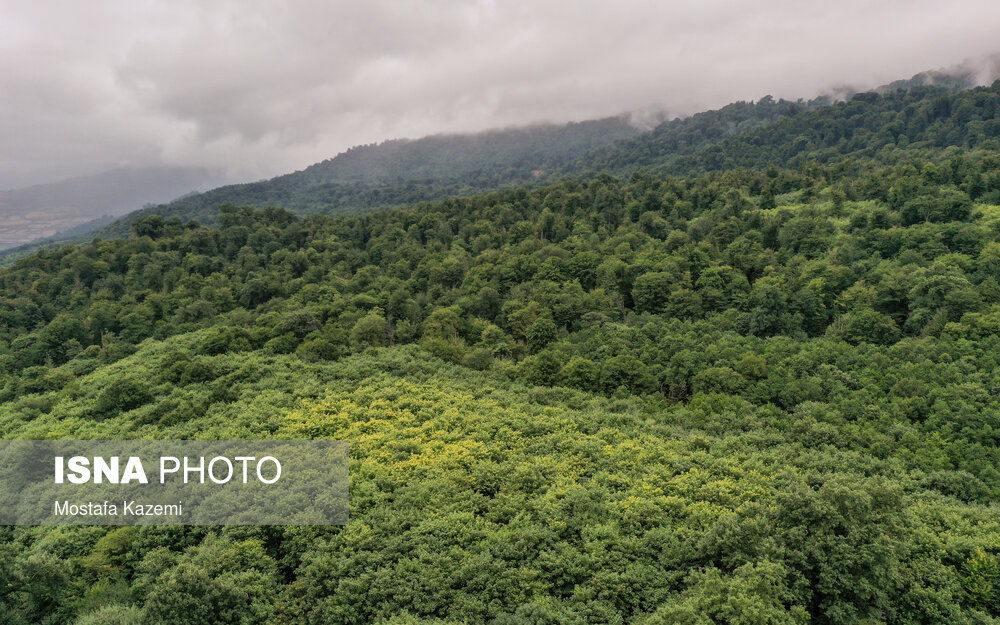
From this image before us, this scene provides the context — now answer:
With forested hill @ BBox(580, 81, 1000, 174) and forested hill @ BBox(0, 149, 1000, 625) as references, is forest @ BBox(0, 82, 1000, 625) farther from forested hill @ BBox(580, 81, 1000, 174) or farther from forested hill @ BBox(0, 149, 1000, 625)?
forested hill @ BBox(580, 81, 1000, 174)

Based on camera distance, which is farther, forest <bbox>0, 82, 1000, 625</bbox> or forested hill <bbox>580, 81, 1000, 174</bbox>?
forested hill <bbox>580, 81, 1000, 174</bbox>

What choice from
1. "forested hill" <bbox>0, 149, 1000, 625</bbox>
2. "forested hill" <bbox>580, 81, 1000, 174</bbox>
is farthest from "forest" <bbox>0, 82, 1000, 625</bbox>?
"forested hill" <bbox>580, 81, 1000, 174</bbox>

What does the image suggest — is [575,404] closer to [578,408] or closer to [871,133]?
[578,408]

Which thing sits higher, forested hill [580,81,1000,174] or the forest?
forested hill [580,81,1000,174]

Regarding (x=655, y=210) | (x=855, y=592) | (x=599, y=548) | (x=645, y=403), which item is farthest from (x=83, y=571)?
(x=655, y=210)

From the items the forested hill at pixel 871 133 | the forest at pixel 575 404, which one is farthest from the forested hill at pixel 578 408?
the forested hill at pixel 871 133

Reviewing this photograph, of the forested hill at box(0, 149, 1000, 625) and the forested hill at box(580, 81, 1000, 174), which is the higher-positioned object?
the forested hill at box(580, 81, 1000, 174)
